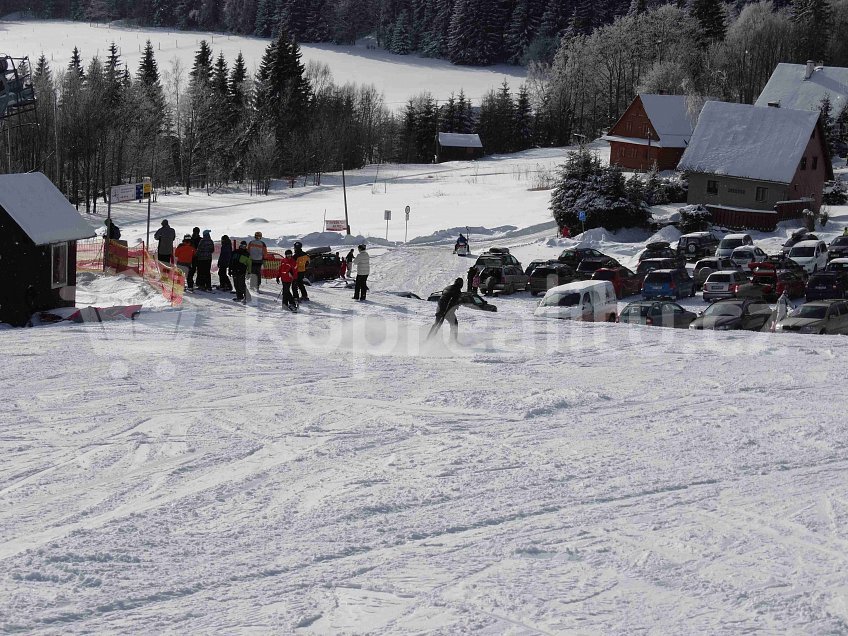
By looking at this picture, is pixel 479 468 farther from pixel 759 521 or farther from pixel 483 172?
pixel 483 172

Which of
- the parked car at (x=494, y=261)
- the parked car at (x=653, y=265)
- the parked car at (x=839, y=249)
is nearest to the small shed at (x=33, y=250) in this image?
the parked car at (x=494, y=261)

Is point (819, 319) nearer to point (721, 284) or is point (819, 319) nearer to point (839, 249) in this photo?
point (721, 284)

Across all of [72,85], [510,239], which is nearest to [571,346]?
[510,239]

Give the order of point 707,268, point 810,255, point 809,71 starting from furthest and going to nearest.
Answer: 1. point 809,71
2. point 810,255
3. point 707,268

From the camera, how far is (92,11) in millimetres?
177375

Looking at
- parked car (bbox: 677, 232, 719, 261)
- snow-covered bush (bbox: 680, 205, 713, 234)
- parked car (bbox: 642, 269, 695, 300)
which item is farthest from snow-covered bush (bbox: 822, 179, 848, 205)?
parked car (bbox: 642, 269, 695, 300)

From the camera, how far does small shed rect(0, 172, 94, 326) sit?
22609mm

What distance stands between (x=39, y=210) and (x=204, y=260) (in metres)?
3.81

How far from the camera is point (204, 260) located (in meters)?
24.1

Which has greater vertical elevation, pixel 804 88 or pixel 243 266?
pixel 804 88

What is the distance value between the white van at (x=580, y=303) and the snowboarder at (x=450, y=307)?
16.9ft

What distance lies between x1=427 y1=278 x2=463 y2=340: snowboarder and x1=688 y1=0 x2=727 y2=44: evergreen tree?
9606cm

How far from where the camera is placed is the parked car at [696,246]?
41594 millimetres

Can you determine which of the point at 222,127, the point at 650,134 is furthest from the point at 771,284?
the point at 222,127
